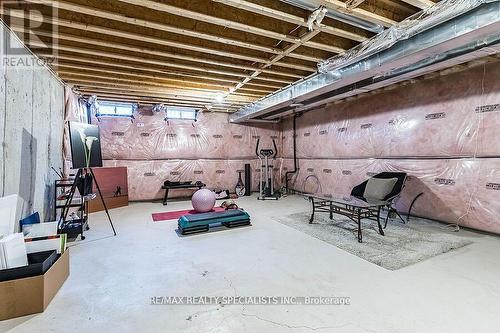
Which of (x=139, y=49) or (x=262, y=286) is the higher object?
(x=139, y=49)

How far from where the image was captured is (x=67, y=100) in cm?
466

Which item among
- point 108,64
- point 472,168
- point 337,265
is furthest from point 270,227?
point 108,64

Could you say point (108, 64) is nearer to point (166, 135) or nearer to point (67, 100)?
point (67, 100)

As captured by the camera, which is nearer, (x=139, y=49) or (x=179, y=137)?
(x=139, y=49)

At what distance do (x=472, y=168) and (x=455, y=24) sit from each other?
7.84 ft

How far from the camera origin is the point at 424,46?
2.65 meters

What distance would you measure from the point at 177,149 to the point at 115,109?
187 centimetres

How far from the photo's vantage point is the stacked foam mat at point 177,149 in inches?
253

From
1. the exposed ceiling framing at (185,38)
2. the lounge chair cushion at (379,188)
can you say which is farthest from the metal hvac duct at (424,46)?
the lounge chair cushion at (379,188)

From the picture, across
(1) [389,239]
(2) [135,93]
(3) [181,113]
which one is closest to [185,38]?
(2) [135,93]

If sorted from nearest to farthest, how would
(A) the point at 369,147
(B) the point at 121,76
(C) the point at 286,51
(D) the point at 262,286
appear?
(D) the point at 262,286 → (C) the point at 286,51 → (B) the point at 121,76 → (A) the point at 369,147

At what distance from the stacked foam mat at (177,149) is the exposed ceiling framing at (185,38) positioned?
67.7 inches

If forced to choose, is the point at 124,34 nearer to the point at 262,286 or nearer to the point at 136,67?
the point at 136,67

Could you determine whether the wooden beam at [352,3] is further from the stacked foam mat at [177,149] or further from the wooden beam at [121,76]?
the stacked foam mat at [177,149]
